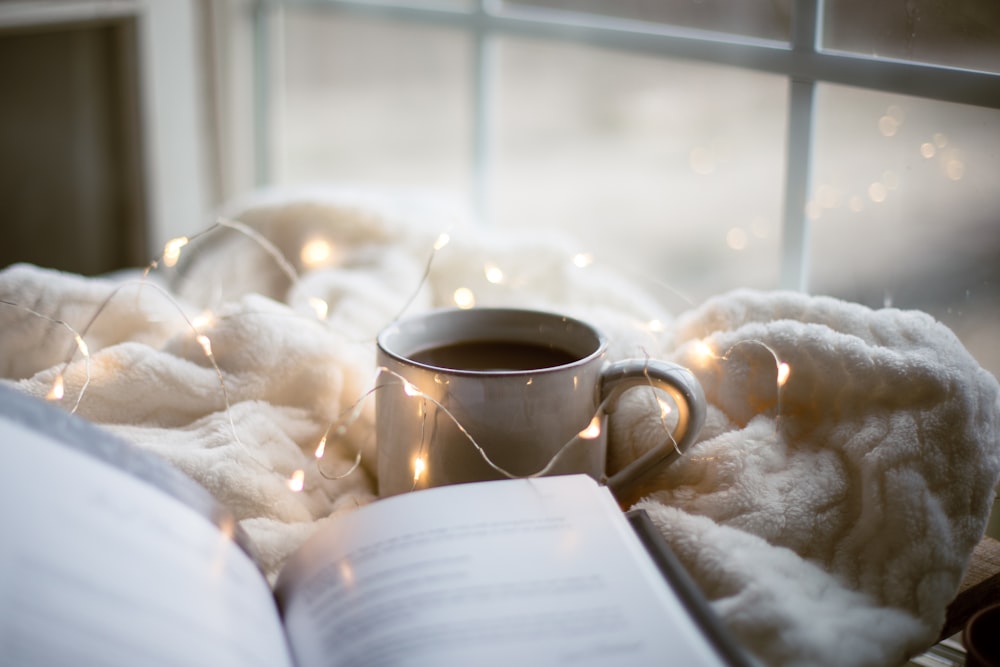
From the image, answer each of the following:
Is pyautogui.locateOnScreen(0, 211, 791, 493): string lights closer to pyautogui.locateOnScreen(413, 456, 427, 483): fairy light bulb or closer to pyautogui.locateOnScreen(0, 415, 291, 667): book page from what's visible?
pyautogui.locateOnScreen(413, 456, 427, 483): fairy light bulb

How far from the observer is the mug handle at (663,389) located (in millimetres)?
504

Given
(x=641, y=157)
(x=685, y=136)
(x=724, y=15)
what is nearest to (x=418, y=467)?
(x=724, y=15)

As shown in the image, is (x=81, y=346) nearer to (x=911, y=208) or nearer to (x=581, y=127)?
(x=911, y=208)

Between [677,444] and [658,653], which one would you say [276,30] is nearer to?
[677,444]

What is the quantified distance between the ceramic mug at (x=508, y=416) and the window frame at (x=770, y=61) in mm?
276

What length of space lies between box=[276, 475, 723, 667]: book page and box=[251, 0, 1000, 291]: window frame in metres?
0.37

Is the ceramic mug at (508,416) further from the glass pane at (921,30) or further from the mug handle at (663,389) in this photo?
the glass pane at (921,30)

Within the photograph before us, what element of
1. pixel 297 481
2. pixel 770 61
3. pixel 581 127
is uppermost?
pixel 770 61

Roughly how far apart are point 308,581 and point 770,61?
1.80ft

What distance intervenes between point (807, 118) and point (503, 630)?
1.62 ft

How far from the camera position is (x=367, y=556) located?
1.41ft

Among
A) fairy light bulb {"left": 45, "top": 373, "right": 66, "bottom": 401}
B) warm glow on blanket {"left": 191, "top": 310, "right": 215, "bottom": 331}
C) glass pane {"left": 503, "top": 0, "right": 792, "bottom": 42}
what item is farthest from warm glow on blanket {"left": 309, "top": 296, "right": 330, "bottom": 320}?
glass pane {"left": 503, "top": 0, "right": 792, "bottom": 42}

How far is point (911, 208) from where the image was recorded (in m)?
0.65

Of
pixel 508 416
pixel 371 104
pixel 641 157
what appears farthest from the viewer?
pixel 641 157
